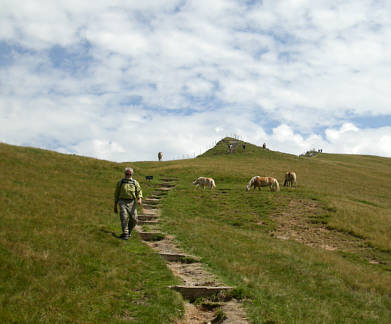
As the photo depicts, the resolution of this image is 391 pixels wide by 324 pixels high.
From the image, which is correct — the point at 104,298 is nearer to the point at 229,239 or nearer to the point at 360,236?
the point at 229,239

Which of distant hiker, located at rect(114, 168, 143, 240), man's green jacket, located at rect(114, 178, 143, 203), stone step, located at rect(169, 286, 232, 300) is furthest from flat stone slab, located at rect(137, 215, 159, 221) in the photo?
stone step, located at rect(169, 286, 232, 300)

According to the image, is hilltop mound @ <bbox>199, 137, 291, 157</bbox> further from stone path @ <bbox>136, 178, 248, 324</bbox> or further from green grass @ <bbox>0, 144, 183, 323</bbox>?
stone path @ <bbox>136, 178, 248, 324</bbox>

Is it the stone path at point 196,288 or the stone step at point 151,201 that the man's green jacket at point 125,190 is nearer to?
the stone path at point 196,288

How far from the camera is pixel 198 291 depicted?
9.88 meters

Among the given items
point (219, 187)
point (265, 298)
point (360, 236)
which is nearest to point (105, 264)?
point (265, 298)

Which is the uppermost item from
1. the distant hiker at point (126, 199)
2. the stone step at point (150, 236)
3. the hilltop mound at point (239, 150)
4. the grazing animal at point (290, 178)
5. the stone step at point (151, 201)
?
the hilltop mound at point (239, 150)

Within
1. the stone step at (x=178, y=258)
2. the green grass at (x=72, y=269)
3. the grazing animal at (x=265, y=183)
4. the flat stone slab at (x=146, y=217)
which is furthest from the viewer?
the grazing animal at (x=265, y=183)

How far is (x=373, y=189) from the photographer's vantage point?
5088 centimetres

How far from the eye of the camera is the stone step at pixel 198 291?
32.2 feet

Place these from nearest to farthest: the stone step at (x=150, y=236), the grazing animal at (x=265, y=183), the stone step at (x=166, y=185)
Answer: the stone step at (x=150, y=236) → the grazing animal at (x=265, y=183) → the stone step at (x=166, y=185)

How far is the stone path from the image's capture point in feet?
28.0

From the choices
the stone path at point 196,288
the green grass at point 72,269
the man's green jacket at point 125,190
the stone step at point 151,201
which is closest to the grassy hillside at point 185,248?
the green grass at point 72,269

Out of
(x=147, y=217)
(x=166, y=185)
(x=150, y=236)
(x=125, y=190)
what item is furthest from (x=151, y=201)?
(x=125, y=190)

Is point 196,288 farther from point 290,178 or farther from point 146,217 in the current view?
point 290,178
